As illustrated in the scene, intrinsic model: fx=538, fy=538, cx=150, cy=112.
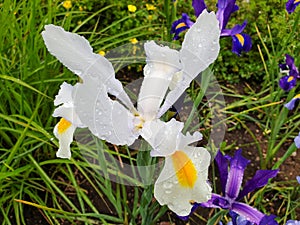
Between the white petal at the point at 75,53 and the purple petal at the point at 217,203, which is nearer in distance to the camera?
the white petal at the point at 75,53

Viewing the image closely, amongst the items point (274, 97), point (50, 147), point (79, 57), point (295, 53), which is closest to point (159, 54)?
point (79, 57)

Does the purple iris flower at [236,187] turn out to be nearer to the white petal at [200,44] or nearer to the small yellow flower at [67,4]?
the white petal at [200,44]

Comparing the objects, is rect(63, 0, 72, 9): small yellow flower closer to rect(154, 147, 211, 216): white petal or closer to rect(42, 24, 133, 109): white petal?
rect(42, 24, 133, 109): white petal

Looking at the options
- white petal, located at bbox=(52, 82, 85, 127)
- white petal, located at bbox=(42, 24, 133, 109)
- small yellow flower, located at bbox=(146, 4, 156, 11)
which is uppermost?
white petal, located at bbox=(42, 24, 133, 109)

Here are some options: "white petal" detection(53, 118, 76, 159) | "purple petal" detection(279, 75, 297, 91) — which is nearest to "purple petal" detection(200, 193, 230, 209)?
"white petal" detection(53, 118, 76, 159)

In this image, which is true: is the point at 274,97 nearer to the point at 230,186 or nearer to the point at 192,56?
the point at 230,186

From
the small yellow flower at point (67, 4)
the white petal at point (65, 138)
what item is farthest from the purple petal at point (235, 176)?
the small yellow flower at point (67, 4)

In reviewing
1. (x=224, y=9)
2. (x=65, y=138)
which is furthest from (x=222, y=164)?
(x=224, y=9)

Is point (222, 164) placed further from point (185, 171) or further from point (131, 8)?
point (131, 8)
